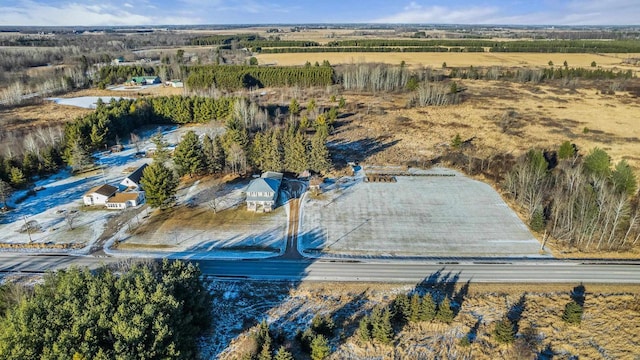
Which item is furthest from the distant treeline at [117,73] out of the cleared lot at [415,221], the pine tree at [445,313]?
the pine tree at [445,313]

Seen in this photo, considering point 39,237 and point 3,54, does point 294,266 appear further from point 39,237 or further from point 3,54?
point 3,54

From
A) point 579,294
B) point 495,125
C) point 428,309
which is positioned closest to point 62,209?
point 428,309

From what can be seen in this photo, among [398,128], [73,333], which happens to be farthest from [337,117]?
[73,333]

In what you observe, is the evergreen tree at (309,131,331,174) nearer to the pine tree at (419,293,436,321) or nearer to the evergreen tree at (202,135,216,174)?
the evergreen tree at (202,135,216,174)

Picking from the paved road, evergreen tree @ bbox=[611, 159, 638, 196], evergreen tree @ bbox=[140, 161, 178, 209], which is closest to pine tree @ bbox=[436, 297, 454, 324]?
the paved road

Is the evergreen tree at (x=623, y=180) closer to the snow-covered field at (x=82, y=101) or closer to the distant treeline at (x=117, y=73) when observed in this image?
the snow-covered field at (x=82, y=101)

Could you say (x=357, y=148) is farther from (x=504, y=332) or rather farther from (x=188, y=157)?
(x=504, y=332)
